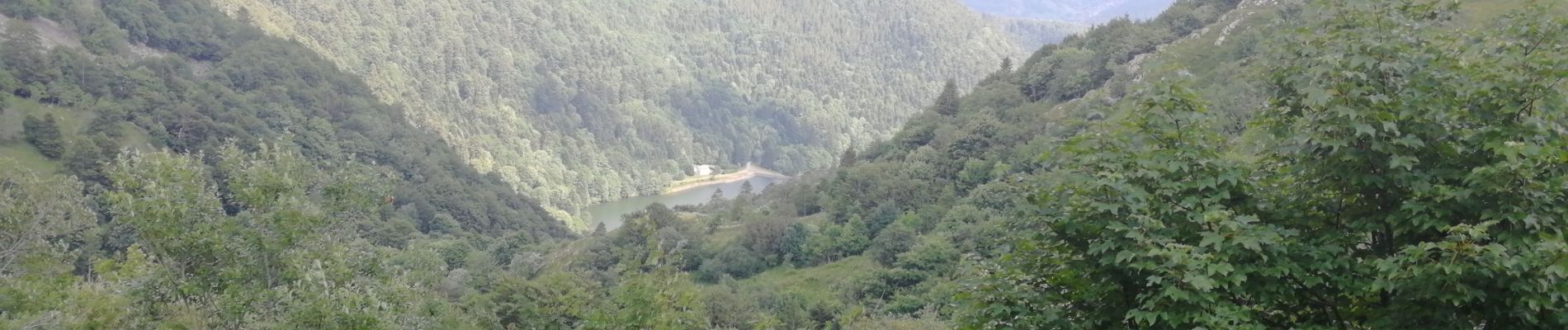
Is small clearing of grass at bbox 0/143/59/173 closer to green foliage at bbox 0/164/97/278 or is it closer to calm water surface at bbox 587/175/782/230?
green foliage at bbox 0/164/97/278

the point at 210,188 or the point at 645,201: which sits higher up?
the point at 210,188

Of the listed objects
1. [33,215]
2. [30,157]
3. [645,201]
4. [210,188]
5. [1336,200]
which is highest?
[1336,200]

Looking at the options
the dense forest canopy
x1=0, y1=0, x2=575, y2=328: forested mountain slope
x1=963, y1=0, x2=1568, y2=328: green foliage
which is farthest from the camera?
x1=0, y1=0, x2=575, y2=328: forested mountain slope

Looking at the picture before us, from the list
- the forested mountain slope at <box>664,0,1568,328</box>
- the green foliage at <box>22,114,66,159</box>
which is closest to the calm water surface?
the green foliage at <box>22,114,66,159</box>

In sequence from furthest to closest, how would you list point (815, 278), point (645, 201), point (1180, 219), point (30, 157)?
point (645, 201)
point (30, 157)
point (815, 278)
point (1180, 219)

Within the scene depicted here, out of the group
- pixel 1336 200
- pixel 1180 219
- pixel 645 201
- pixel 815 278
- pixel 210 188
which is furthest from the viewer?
pixel 645 201

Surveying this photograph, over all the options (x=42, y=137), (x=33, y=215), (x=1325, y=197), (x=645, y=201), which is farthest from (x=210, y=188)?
(x=645, y=201)

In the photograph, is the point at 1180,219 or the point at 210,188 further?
the point at 210,188

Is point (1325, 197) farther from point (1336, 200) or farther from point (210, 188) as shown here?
point (210, 188)

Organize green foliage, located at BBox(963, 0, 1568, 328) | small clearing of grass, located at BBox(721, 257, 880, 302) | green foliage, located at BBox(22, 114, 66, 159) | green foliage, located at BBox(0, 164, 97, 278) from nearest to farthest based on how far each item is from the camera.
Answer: green foliage, located at BBox(963, 0, 1568, 328) → green foliage, located at BBox(0, 164, 97, 278) → small clearing of grass, located at BBox(721, 257, 880, 302) → green foliage, located at BBox(22, 114, 66, 159)

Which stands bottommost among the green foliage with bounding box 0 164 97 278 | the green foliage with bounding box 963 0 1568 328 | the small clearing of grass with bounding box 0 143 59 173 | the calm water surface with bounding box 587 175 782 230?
the calm water surface with bounding box 587 175 782 230

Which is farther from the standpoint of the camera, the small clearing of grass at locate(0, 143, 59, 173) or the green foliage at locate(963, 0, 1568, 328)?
the small clearing of grass at locate(0, 143, 59, 173)

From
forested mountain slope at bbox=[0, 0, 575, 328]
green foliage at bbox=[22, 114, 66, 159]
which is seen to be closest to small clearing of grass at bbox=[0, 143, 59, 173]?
forested mountain slope at bbox=[0, 0, 575, 328]

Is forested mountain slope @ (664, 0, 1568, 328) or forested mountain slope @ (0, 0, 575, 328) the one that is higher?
forested mountain slope @ (664, 0, 1568, 328)
